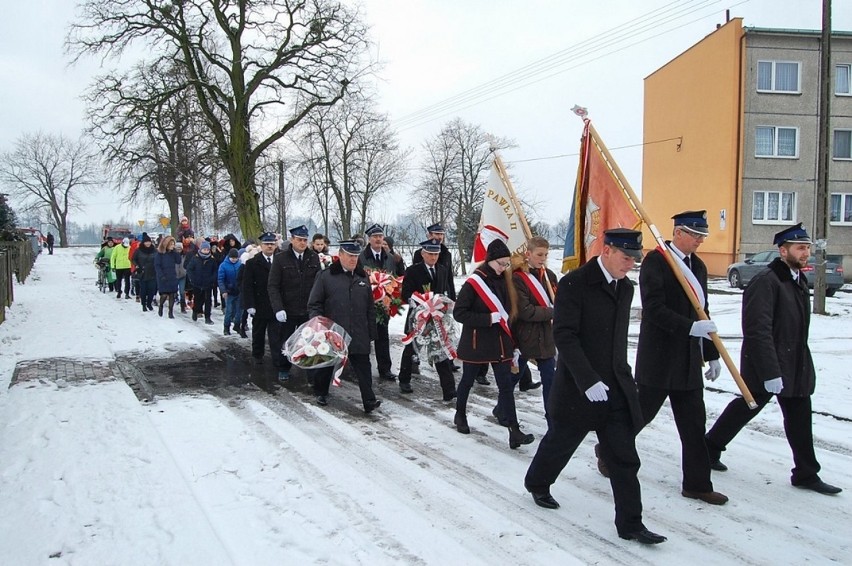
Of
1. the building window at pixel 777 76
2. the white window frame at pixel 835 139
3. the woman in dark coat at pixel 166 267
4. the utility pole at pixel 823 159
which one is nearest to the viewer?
the woman in dark coat at pixel 166 267

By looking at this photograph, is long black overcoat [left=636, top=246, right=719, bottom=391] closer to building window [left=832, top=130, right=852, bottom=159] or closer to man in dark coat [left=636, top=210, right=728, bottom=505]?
man in dark coat [left=636, top=210, right=728, bottom=505]

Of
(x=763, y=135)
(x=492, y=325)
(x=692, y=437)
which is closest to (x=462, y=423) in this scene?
(x=492, y=325)

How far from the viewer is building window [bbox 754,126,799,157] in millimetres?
29797

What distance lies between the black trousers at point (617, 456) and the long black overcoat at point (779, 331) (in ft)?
4.68

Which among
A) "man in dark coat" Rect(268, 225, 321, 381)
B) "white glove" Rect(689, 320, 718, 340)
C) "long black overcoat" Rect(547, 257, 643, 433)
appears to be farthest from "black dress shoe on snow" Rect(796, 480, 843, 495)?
"man in dark coat" Rect(268, 225, 321, 381)

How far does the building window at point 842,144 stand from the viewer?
3100 cm

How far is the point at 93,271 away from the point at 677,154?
31359 millimetres

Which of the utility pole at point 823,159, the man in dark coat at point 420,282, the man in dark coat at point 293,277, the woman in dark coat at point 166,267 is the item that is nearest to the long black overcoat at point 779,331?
the man in dark coat at point 420,282

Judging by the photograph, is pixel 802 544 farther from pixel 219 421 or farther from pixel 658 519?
pixel 219 421

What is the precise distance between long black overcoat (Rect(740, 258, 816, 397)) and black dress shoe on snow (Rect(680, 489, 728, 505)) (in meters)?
0.93

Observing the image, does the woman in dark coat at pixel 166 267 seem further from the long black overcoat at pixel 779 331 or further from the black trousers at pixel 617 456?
the long black overcoat at pixel 779 331

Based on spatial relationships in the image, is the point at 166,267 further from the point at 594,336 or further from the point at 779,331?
the point at 779,331

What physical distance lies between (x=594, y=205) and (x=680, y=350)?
1.78 m

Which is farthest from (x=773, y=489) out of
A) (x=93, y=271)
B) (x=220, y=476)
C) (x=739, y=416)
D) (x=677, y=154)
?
(x=93, y=271)
